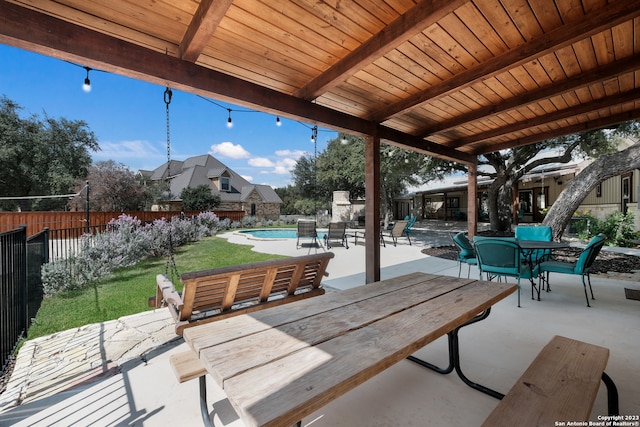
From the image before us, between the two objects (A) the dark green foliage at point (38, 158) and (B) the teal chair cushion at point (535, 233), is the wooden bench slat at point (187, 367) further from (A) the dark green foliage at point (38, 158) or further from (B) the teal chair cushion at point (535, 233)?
(A) the dark green foliage at point (38, 158)

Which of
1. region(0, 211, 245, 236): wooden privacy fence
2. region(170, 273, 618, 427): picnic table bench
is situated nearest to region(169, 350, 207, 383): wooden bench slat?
region(170, 273, 618, 427): picnic table bench

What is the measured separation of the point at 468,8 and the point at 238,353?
270 centimetres

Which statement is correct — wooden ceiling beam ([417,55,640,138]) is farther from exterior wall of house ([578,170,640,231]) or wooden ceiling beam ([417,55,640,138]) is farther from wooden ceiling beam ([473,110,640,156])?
exterior wall of house ([578,170,640,231])

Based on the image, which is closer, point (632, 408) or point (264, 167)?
point (632, 408)

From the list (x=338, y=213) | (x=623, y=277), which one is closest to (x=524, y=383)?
(x=623, y=277)

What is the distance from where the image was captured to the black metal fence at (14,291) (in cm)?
254

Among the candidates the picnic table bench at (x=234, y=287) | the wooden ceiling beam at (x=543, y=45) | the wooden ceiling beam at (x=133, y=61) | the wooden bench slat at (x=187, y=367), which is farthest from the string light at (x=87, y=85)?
the wooden ceiling beam at (x=543, y=45)

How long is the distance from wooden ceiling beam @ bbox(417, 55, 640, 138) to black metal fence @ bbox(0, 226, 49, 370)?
5.73 m

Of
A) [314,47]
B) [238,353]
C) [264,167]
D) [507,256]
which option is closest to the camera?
[238,353]

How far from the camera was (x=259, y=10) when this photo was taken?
197 cm

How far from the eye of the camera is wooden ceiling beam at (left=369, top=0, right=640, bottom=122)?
207cm

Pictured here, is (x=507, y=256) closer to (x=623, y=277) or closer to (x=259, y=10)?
(x=623, y=277)

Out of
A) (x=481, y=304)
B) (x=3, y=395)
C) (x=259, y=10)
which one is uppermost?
(x=259, y=10)

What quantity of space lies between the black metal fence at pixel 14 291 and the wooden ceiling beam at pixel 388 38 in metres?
3.35
